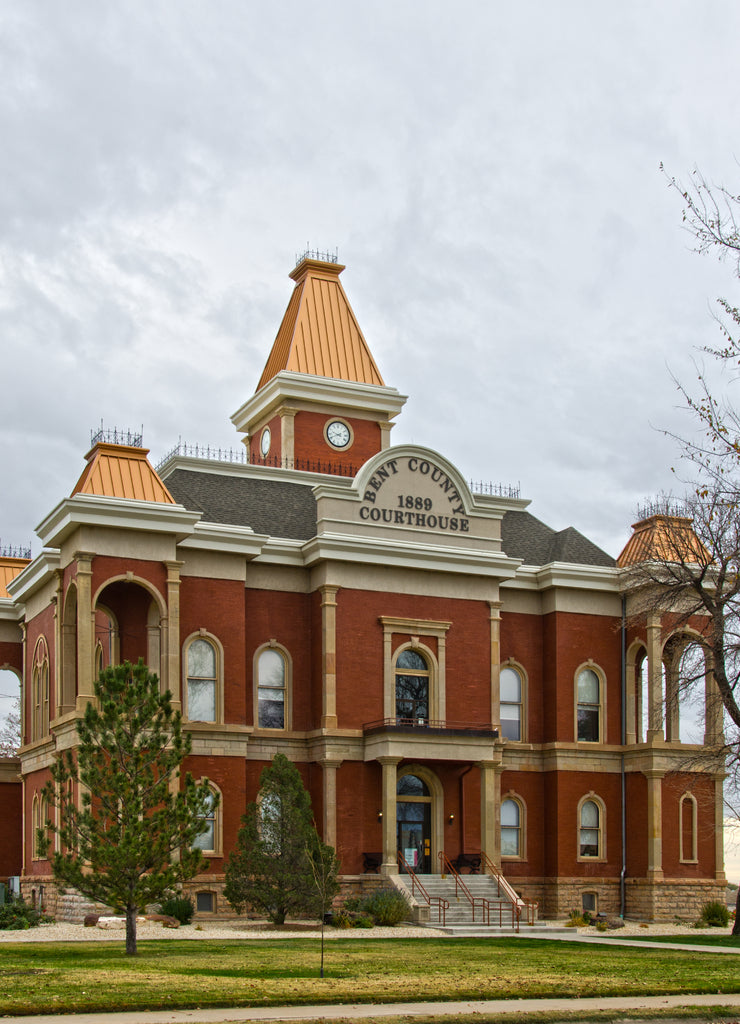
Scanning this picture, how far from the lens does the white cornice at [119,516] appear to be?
36.6 metres

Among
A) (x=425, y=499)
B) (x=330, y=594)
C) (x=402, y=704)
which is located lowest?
(x=402, y=704)

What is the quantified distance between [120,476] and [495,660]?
43.6 ft

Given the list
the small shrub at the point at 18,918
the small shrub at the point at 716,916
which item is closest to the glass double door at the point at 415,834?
the small shrub at the point at 716,916

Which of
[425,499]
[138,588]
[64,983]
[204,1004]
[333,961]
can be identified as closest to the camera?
[204,1004]

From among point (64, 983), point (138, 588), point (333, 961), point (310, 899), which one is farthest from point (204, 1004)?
point (138, 588)

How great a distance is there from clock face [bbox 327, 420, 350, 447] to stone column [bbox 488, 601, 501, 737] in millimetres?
11125

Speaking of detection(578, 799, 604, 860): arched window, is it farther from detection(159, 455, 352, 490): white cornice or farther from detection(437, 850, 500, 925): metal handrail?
detection(159, 455, 352, 490): white cornice

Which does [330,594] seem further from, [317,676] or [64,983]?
[64,983]

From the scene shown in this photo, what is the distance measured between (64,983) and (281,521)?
81.0ft

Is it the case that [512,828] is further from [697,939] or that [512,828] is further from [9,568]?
[9,568]

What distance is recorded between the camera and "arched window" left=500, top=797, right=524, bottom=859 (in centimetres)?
4350

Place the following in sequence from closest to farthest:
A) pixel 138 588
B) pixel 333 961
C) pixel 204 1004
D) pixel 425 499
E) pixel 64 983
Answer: pixel 204 1004
pixel 64 983
pixel 333 961
pixel 138 588
pixel 425 499

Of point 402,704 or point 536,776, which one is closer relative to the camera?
point 402,704

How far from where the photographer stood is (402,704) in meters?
41.7
